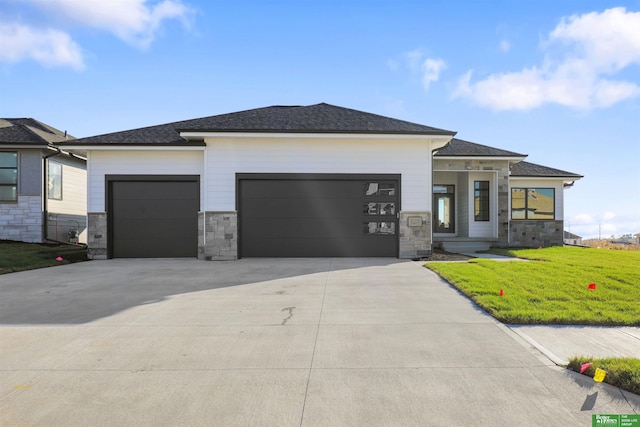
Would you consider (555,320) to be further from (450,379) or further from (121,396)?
(121,396)

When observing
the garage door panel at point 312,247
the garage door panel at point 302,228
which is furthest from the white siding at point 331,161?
the garage door panel at point 312,247

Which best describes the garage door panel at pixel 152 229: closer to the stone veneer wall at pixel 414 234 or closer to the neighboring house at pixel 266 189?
the neighboring house at pixel 266 189

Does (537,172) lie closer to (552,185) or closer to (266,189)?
(552,185)

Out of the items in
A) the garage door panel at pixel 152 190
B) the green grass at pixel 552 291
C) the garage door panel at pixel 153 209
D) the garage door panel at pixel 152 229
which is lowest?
the green grass at pixel 552 291

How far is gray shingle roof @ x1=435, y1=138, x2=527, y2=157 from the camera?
1633 centimetres

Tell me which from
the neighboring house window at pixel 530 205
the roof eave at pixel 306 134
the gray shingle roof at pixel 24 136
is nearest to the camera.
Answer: the roof eave at pixel 306 134

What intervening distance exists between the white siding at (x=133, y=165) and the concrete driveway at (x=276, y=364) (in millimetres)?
6544

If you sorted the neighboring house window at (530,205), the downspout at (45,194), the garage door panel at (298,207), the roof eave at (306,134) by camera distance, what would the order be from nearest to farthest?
the roof eave at (306,134) → the garage door panel at (298,207) → the downspout at (45,194) → the neighboring house window at (530,205)

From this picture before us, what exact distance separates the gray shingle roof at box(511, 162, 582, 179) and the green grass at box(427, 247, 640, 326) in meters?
8.39

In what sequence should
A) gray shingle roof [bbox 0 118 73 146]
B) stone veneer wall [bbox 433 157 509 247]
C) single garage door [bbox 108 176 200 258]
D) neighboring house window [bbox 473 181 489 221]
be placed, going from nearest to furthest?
single garage door [bbox 108 176 200 258] → gray shingle roof [bbox 0 118 73 146] → stone veneer wall [bbox 433 157 509 247] → neighboring house window [bbox 473 181 489 221]

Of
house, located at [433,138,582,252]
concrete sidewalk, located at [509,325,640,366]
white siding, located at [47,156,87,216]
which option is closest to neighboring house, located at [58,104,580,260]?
house, located at [433,138,582,252]

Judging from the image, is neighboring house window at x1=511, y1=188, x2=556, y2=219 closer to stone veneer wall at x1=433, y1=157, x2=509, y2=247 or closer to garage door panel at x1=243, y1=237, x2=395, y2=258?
stone veneer wall at x1=433, y1=157, x2=509, y2=247

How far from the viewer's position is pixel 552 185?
60.2 feet

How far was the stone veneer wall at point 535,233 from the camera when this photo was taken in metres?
17.9
